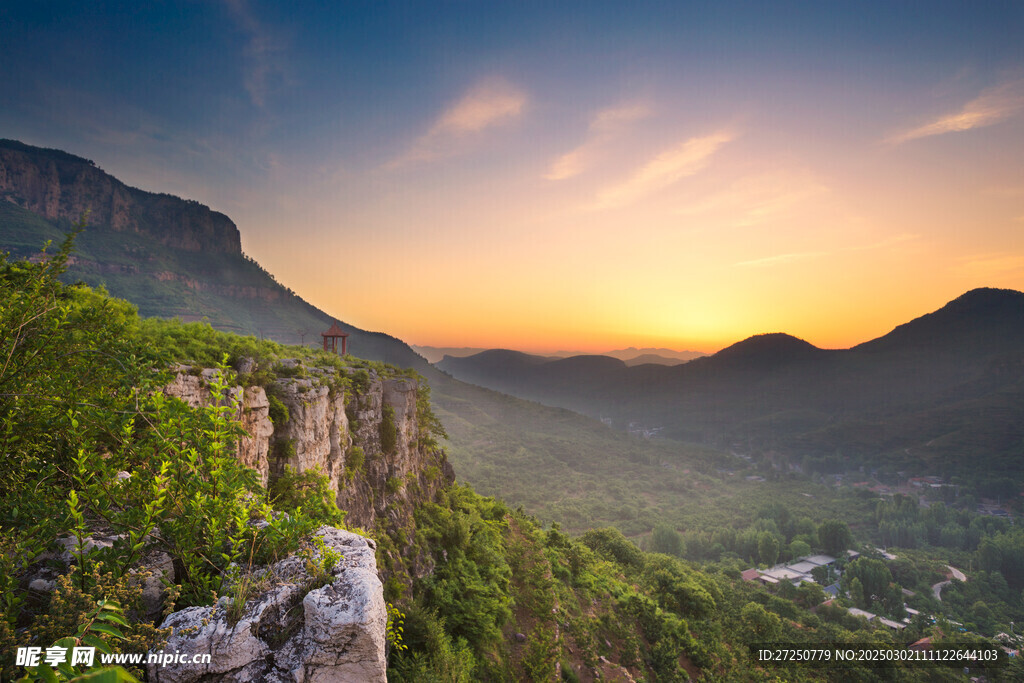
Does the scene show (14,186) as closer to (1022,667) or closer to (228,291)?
(228,291)

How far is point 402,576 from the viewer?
13164 mm

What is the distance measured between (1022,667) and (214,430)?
184ft

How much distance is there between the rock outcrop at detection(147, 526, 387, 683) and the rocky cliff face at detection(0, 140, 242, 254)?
4483 inches

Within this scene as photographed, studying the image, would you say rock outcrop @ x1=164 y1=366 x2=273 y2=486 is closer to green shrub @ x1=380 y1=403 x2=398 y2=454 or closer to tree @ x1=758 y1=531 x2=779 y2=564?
green shrub @ x1=380 y1=403 x2=398 y2=454

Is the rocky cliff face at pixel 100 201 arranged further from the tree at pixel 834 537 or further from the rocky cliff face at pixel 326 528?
the tree at pixel 834 537

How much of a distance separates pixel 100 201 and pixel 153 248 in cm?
2186

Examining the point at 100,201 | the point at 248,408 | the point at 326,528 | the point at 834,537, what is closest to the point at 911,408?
the point at 834,537

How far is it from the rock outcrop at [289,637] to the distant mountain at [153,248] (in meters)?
66.3

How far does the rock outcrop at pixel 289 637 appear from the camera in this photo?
9.00 ft

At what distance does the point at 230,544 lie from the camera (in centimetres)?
341

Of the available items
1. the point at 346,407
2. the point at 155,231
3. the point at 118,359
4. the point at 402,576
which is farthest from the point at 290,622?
the point at 155,231

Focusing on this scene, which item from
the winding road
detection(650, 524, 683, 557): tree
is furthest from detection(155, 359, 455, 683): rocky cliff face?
the winding road

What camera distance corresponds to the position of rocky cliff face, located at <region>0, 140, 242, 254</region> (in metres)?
88.0

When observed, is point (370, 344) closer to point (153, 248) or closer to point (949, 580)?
point (153, 248)
